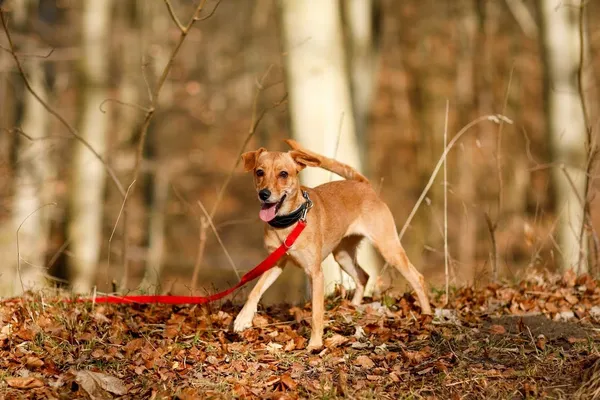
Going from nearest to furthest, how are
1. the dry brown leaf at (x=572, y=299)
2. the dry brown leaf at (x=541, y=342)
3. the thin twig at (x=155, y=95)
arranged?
1. the dry brown leaf at (x=541, y=342)
2. the thin twig at (x=155, y=95)
3. the dry brown leaf at (x=572, y=299)

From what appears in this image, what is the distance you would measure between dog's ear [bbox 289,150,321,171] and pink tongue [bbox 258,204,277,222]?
452 millimetres

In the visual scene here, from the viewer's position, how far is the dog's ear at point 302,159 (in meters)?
5.34

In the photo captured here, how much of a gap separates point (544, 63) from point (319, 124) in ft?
16.0

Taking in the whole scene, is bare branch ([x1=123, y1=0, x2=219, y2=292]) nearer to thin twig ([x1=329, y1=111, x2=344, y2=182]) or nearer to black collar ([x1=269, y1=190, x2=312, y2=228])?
black collar ([x1=269, y1=190, x2=312, y2=228])

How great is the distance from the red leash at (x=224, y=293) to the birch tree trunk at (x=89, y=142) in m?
6.69

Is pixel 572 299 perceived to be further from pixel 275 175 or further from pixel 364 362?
pixel 275 175

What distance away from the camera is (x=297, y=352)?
4.94 metres

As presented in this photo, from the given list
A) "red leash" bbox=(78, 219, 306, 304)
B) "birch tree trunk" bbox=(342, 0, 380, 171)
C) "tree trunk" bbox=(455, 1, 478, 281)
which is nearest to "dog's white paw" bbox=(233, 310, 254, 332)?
"red leash" bbox=(78, 219, 306, 304)

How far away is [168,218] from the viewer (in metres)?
24.5

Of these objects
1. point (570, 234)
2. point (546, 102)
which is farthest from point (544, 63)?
point (570, 234)

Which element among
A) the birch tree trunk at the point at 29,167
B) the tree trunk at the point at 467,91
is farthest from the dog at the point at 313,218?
the tree trunk at the point at 467,91

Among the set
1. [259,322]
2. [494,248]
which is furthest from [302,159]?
[494,248]

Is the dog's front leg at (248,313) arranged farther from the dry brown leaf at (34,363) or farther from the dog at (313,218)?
the dry brown leaf at (34,363)

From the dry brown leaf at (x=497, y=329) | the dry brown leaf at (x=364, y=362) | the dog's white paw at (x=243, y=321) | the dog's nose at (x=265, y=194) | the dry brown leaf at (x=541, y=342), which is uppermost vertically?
the dog's nose at (x=265, y=194)
